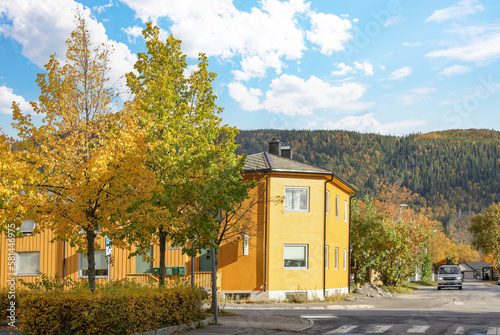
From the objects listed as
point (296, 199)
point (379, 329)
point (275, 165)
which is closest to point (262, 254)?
point (296, 199)

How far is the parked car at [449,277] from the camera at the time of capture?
5025cm

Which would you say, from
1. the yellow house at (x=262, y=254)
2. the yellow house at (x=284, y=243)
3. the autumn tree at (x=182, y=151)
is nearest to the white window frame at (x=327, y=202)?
the yellow house at (x=284, y=243)

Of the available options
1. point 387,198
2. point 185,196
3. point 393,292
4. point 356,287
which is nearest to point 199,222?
point 185,196

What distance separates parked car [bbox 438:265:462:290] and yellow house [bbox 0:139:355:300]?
25.0m

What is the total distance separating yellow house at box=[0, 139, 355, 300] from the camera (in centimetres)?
2784

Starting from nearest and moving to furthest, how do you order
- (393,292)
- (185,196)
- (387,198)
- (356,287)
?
(185,196) < (356,287) < (393,292) < (387,198)

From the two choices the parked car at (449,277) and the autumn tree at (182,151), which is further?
the parked car at (449,277)

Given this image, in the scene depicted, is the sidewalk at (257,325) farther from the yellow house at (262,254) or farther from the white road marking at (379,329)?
the yellow house at (262,254)

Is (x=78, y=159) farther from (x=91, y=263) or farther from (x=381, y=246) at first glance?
(x=381, y=246)

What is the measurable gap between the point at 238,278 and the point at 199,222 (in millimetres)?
11915

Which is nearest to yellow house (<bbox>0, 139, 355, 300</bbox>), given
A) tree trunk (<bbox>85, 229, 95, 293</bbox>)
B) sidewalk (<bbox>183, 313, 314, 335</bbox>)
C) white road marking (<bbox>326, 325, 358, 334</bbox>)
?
sidewalk (<bbox>183, 313, 314, 335</bbox>)

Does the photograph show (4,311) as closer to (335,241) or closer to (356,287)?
(335,241)

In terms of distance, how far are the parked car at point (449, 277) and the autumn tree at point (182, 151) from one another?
Result: 122 ft

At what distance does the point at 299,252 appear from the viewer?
94.3 feet
